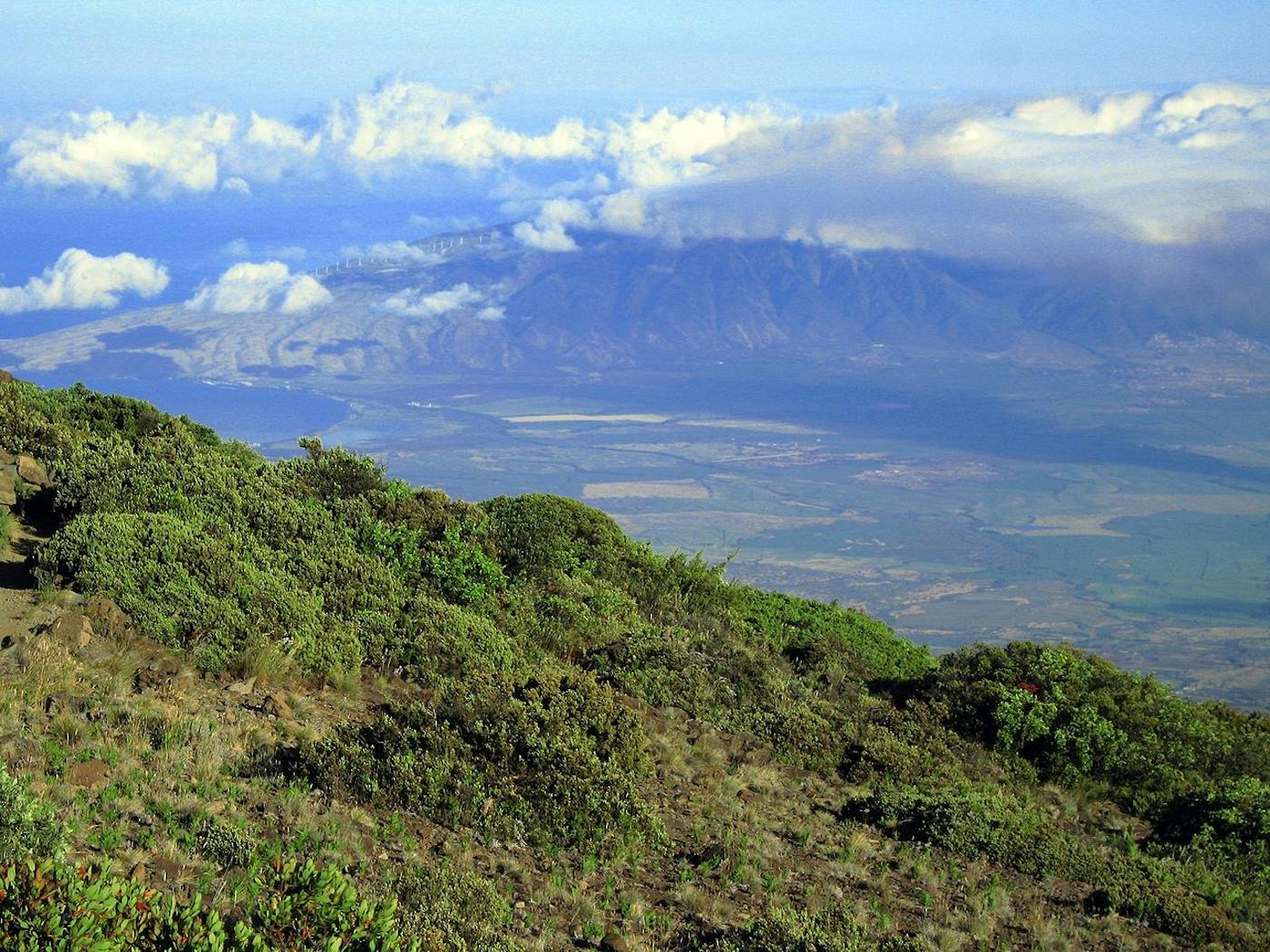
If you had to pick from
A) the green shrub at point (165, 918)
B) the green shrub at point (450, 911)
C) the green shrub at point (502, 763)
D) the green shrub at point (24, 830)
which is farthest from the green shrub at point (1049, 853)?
the green shrub at point (24, 830)

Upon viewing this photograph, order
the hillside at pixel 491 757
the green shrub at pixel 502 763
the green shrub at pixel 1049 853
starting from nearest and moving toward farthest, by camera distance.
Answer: the hillside at pixel 491 757
the green shrub at pixel 1049 853
the green shrub at pixel 502 763

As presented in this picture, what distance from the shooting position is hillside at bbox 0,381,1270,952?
666 cm

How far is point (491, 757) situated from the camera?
8586 millimetres

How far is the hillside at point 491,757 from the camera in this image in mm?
6664

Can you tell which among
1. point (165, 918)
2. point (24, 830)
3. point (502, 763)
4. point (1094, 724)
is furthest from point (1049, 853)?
point (24, 830)

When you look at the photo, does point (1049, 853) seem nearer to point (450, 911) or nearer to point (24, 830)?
point (450, 911)

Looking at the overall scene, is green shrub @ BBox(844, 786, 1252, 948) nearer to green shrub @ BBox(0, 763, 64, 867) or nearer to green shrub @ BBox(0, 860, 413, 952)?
green shrub @ BBox(0, 860, 413, 952)

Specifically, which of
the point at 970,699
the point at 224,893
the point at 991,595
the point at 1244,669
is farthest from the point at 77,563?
the point at 991,595

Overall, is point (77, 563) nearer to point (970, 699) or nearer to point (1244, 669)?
point (970, 699)

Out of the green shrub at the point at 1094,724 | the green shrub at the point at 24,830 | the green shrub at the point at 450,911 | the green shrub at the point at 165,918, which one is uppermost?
the green shrub at the point at 24,830

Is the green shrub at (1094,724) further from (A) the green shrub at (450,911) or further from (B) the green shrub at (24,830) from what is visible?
(B) the green shrub at (24,830)

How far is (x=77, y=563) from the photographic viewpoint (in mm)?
11117

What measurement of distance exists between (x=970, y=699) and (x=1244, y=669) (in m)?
116

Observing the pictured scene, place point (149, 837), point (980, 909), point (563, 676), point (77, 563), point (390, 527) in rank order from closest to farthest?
point (149, 837)
point (980, 909)
point (563, 676)
point (77, 563)
point (390, 527)
